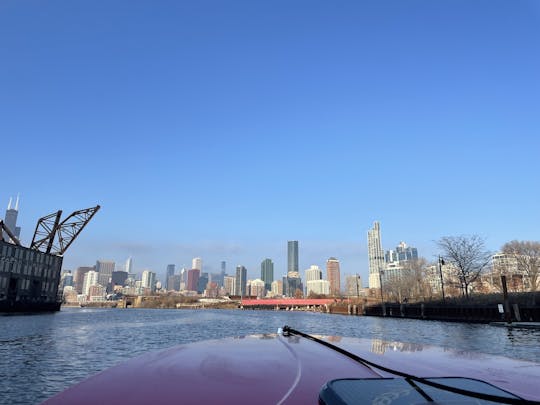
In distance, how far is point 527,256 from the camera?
75.2 m

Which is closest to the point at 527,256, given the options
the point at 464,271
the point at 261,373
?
the point at 464,271

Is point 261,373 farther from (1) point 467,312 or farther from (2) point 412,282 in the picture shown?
(2) point 412,282

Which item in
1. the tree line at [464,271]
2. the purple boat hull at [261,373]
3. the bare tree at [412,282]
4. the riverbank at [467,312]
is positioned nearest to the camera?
the purple boat hull at [261,373]

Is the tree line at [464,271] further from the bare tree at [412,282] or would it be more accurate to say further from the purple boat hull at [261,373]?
the purple boat hull at [261,373]

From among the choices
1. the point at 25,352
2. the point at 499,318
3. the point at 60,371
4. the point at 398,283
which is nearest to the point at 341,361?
the point at 60,371

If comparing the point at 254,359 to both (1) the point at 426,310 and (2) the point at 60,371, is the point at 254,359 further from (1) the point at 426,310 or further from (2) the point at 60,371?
(1) the point at 426,310

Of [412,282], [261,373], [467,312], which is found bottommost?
[467,312]

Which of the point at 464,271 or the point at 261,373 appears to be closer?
the point at 261,373

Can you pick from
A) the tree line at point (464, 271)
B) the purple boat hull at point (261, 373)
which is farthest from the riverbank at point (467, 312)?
the purple boat hull at point (261, 373)

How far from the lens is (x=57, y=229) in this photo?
3391 inches

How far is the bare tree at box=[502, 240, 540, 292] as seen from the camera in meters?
71.0

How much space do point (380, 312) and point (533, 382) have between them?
84336 millimetres

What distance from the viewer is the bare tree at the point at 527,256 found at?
7100 cm

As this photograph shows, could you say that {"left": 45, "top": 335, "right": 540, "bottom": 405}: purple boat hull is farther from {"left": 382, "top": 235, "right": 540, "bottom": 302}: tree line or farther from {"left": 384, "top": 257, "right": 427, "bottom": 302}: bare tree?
{"left": 384, "top": 257, "right": 427, "bottom": 302}: bare tree
